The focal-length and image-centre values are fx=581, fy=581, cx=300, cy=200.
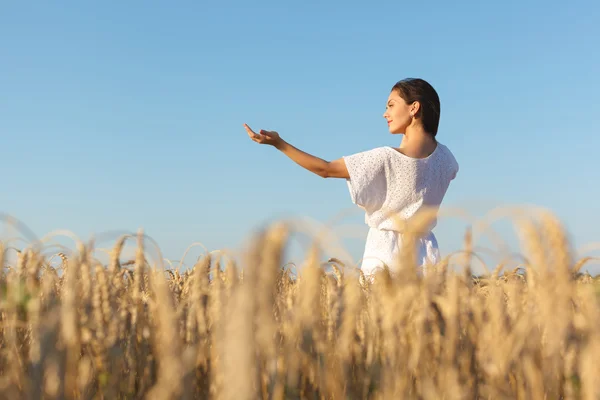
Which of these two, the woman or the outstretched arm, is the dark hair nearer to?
the woman

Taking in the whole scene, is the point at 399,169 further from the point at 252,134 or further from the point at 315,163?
the point at 252,134

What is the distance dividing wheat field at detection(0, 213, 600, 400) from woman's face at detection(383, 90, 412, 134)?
7.22ft

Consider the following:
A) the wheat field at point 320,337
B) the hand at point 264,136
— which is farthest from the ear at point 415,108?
the wheat field at point 320,337

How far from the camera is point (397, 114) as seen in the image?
395cm

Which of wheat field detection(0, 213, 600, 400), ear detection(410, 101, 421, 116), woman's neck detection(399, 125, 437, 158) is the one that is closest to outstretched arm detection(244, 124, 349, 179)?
woman's neck detection(399, 125, 437, 158)

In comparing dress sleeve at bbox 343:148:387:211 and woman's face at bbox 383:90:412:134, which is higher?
woman's face at bbox 383:90:412:134

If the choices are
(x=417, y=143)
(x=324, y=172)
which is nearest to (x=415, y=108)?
(x=417, y=143)

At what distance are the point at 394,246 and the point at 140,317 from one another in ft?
7.30

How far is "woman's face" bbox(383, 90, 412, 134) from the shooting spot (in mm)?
A: 3924

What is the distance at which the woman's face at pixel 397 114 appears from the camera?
12.9ft

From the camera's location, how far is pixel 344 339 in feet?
4.59

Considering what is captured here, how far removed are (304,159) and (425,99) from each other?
970mm

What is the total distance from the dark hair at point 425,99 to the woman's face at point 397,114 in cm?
4

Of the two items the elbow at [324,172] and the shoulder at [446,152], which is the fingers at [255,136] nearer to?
the elbow at [324,172]
